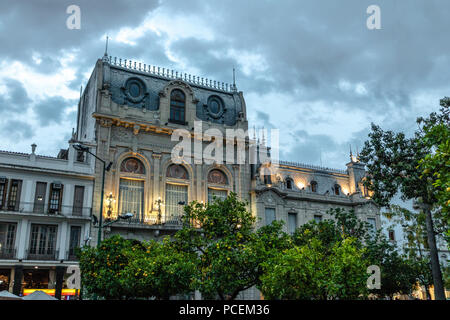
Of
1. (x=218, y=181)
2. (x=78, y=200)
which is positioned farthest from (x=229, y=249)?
(x=218, y=181)

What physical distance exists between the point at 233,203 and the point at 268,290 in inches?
245

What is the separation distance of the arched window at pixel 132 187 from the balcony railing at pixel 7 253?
318 inches

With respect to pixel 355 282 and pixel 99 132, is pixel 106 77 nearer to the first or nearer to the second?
pixel 99 132

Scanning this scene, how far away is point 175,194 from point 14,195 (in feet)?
41.7

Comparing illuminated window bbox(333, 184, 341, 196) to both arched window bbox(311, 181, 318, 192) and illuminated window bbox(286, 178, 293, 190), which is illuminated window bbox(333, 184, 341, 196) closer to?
arched window bbox(311, 181, 318, 192)

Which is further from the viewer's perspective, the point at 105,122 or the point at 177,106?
the point at 177,106

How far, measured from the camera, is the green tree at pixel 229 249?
20.4 meters

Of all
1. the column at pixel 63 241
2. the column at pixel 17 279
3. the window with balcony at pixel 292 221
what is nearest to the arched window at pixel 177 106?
the column at pixel 63 241

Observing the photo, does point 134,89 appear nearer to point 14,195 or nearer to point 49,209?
point 49,209

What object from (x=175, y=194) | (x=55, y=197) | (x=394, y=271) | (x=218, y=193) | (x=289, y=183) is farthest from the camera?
(x=289, y=183)

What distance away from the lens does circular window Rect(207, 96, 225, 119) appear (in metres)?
40.9

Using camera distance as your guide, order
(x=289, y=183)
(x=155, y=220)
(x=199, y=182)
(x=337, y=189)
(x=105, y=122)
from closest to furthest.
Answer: (x=155, y=220) → (x=105, y=122) → (x=199, y=182) → (x=289, y=183) → (x=337, y=189)

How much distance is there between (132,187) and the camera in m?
35.2
